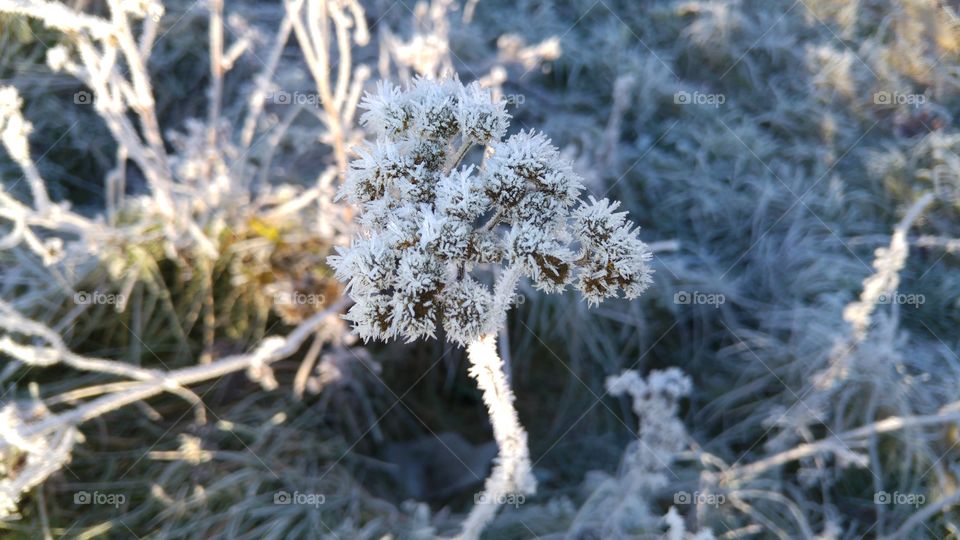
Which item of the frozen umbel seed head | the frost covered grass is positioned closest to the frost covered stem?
the frost covered grass

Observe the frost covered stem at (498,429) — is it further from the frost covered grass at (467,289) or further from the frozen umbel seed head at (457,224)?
the frozen umbel seed head at (457,224)

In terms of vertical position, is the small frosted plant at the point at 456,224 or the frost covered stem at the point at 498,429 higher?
the small frosted plant at the point at 456,224

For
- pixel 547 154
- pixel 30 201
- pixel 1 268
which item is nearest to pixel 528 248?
pixel 547 154

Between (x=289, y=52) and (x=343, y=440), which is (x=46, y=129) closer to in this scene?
(x=289, y=52)

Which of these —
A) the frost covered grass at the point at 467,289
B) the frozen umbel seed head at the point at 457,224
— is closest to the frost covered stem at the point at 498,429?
the frost covered grass at the point at 467,289

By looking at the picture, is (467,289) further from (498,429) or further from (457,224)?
(498,429)

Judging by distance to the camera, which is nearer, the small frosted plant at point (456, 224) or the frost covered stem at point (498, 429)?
the small frosted plant at point (456, 224)
